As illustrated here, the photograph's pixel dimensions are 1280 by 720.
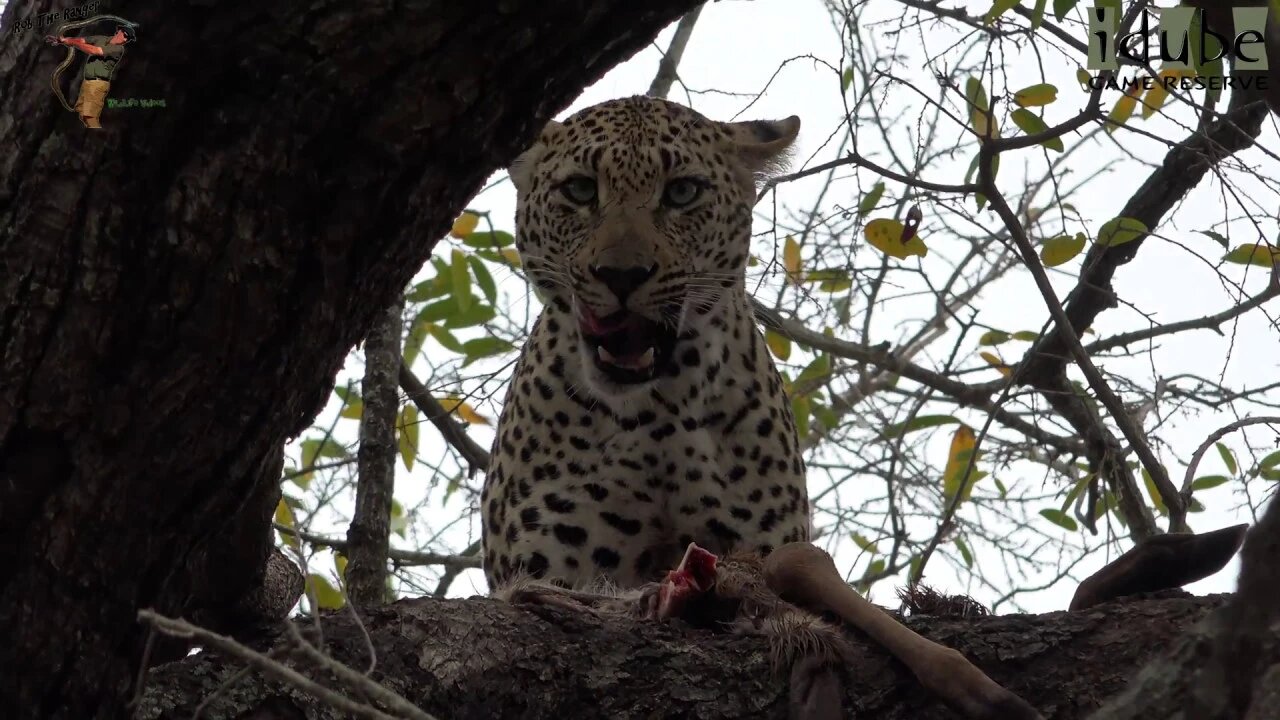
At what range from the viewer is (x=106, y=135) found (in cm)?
279

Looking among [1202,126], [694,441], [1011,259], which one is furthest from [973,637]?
[1011,259]

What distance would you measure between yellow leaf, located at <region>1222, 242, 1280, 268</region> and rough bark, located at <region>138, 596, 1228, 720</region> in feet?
8.20

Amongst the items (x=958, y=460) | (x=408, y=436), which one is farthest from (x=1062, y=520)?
(x=408, y=436)

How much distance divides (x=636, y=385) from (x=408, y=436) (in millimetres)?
2692

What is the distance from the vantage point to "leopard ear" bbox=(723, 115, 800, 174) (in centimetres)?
707

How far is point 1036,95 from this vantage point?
20.2 ft

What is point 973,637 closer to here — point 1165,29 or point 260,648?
point 260,648

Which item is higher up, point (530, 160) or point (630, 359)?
point (530, 160)

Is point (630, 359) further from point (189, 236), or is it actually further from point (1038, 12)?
point (189, 236)

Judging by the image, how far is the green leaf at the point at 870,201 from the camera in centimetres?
672

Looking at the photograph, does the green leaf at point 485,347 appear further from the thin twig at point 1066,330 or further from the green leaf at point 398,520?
the thin twig at point 1066,330

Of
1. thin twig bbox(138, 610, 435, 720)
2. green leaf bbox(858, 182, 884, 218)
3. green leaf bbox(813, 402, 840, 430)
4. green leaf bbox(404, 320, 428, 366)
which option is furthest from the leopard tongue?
thin twig bbox(138, 610, 435, 720)

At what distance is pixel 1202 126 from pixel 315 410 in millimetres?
4112

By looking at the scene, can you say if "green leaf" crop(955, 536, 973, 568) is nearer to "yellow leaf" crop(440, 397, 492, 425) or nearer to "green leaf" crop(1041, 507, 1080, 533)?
"green leaf" crop(1041, 507, 1080, 533)
